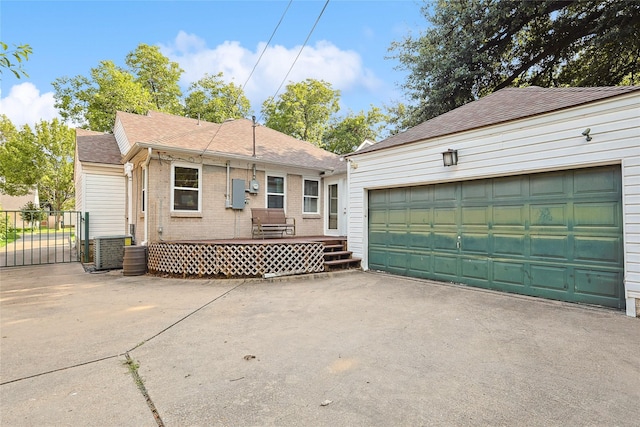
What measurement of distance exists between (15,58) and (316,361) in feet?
11.8

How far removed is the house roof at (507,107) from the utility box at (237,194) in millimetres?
4317

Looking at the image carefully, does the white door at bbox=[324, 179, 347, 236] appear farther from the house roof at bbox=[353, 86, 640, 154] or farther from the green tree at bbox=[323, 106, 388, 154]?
the green tree at bbox=[323, 106, 388, 154]

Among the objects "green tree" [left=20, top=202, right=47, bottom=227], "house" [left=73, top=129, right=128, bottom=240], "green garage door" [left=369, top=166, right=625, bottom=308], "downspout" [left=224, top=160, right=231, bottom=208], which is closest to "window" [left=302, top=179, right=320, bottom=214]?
"downspout" [left=224, top=160, right=231, bottom=208]

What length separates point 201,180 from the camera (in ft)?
30.2

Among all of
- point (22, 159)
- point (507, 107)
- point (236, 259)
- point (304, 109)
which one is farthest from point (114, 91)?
point (507, 107)

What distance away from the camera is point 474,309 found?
480cm

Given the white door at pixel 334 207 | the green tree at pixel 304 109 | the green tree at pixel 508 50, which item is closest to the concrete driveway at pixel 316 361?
the white door at pixel 334 207

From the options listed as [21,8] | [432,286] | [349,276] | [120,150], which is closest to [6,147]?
[120,150]

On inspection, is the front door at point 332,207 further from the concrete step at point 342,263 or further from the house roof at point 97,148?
the house roof at point 97,148

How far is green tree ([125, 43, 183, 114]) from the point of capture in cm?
2189

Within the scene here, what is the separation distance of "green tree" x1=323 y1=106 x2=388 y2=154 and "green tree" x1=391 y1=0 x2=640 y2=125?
438 inches

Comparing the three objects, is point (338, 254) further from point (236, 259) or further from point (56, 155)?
point (56, 155)

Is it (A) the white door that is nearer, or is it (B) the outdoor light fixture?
(B) the outdoor light fixture

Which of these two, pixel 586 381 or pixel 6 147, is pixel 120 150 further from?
pixel 6 147
